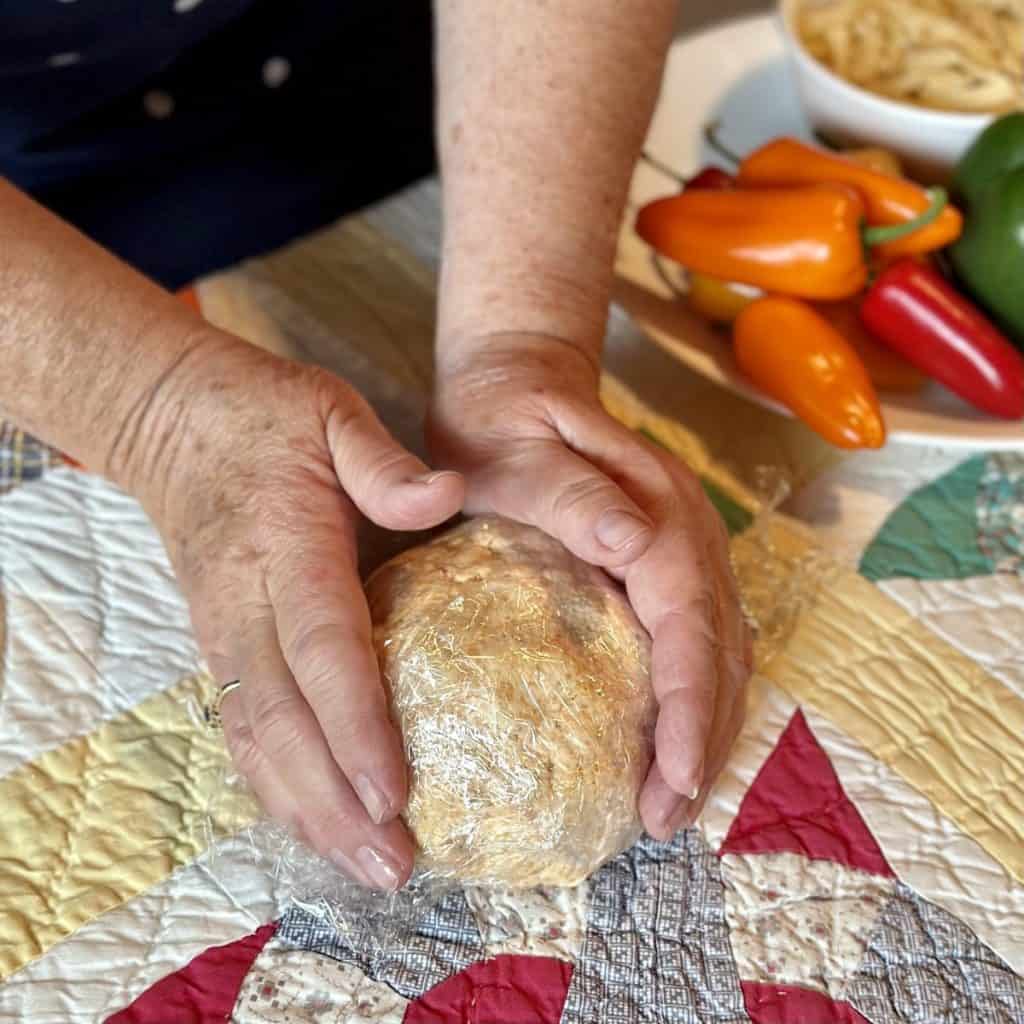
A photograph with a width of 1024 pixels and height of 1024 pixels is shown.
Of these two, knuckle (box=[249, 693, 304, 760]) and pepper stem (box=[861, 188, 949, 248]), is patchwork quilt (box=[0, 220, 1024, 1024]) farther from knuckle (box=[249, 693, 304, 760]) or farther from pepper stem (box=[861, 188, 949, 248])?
pepper stem (box=[861, 188, 949, 248])

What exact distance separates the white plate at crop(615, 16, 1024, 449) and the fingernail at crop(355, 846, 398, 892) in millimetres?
552

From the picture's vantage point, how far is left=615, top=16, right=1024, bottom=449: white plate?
1.02 m

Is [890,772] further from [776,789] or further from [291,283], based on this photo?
[291,283]

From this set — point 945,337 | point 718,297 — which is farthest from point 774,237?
point 945,337

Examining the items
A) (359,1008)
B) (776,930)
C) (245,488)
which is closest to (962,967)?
(776,930)

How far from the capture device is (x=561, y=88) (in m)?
0.91

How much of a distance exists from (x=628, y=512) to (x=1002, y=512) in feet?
1.51

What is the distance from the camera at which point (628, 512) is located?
71 cm

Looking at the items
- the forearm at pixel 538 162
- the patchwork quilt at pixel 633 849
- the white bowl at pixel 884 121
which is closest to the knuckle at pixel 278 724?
the patchwork quilt at pixel 633 849

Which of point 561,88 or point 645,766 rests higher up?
point 561,88

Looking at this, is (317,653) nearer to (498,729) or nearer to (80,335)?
(498,729)

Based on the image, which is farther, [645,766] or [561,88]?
[561,88]

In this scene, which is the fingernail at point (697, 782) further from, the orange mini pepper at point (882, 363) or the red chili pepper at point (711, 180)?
the red chili pepper at point (711, 180)

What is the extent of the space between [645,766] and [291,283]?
2.36 ft
